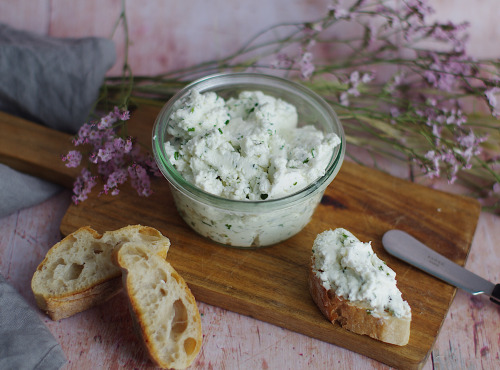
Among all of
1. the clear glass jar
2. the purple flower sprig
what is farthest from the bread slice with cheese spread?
the purple flower sprig

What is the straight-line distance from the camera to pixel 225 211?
7.14 feet

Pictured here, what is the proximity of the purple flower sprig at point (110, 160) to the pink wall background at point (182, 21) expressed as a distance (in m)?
1.05

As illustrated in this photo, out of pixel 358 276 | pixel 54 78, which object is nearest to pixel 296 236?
pixel 358 276

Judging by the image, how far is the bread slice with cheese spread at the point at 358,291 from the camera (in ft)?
6.77

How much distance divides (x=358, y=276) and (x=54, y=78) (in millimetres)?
1962

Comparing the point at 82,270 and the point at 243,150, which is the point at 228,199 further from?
the point at 82,270

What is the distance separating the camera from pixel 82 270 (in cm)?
224

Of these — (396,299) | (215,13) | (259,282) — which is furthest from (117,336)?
(215,13)

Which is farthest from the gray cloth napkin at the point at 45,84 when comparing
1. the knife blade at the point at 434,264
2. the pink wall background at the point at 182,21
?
the knife blade at the point at 434,264

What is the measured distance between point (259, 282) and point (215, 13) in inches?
86.2

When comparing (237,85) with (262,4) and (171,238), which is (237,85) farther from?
(262,4)

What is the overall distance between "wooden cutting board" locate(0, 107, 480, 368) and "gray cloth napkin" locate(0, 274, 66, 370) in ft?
1.43

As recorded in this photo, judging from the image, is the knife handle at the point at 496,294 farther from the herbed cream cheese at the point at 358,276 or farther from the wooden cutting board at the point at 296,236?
the herbed cream cheese at the point at 358,276

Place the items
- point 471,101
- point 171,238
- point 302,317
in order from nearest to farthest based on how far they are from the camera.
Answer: point 302,317 < point 171,238 < point 471,101
